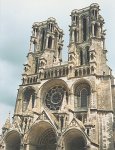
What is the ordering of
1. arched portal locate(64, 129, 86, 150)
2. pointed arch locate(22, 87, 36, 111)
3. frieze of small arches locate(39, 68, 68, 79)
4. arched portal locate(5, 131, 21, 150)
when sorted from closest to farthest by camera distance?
arched portal locate(64, 129, 86, 150)
arched portal locate(5, 131, 21, 150)
frieze of small arches locate(39, 68, 68, 79)
pointed arch locate(22, 87, 36, 111)

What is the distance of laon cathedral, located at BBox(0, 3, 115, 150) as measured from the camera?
2805 cm

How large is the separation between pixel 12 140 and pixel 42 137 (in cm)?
368

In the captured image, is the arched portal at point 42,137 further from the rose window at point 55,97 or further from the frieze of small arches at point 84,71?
the frieze of small arches at point 84,71

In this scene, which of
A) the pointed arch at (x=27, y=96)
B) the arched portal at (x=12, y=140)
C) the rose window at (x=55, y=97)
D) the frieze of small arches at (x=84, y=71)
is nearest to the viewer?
the arched portal at (x=12, y=140)

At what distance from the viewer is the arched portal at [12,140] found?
30781 mm

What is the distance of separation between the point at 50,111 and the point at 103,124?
22.9 ft

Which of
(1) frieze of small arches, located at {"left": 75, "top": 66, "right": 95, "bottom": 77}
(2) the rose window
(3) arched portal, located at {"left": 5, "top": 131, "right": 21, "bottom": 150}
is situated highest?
(1) frieze of small arches, located at {"left": 75, "top": 66, "right": 95, "bottom": 77}

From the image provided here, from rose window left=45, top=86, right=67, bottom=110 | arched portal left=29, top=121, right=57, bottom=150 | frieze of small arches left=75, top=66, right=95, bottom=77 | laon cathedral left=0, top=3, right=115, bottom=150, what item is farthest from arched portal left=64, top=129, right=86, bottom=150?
frieze of small arches left=75, top=66, right=95, bottom=77

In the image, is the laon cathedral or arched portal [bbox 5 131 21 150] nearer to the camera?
the laon cathedral

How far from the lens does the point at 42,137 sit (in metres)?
31.2

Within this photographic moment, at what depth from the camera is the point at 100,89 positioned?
31.3 meters

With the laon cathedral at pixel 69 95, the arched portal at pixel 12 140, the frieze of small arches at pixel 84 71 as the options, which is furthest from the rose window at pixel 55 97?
the arched portal at pixel 12 140

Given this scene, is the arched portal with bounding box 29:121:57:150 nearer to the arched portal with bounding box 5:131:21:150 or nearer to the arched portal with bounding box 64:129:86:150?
the arched portal with bounding box 5:131:21:150

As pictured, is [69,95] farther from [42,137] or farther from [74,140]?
[42,137]
